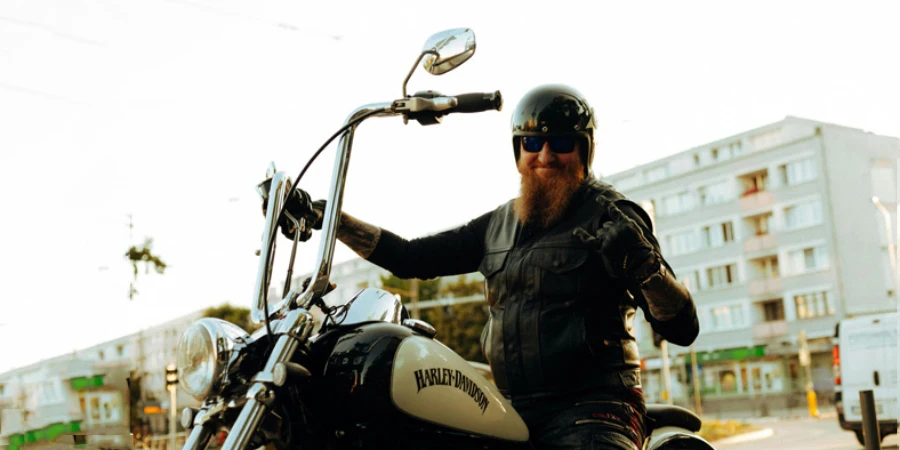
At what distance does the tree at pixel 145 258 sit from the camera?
2233cm

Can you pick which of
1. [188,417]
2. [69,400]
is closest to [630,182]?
[69,400]

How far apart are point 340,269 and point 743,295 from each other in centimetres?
3810

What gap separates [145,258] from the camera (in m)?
23.0

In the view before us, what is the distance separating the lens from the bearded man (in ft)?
7.91

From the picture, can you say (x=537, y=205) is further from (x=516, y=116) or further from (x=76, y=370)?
(x=76, y=370)

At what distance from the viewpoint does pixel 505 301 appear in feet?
8.93

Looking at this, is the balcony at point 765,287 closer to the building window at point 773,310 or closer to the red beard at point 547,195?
the building window at point 773,310

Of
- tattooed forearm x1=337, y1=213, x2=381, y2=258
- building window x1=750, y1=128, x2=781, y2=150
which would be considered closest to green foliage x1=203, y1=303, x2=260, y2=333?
building window x1=750, y1=128, x2=781, y2=150

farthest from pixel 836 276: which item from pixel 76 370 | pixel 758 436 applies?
pixel 76 370

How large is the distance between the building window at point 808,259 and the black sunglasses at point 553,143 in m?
52.0

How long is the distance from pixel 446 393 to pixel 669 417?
3.96 feet

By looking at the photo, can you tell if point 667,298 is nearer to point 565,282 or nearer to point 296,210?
point 565,282

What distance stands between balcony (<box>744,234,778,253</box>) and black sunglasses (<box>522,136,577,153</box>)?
54643 millimetres

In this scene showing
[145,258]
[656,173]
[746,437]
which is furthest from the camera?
[656,173]
